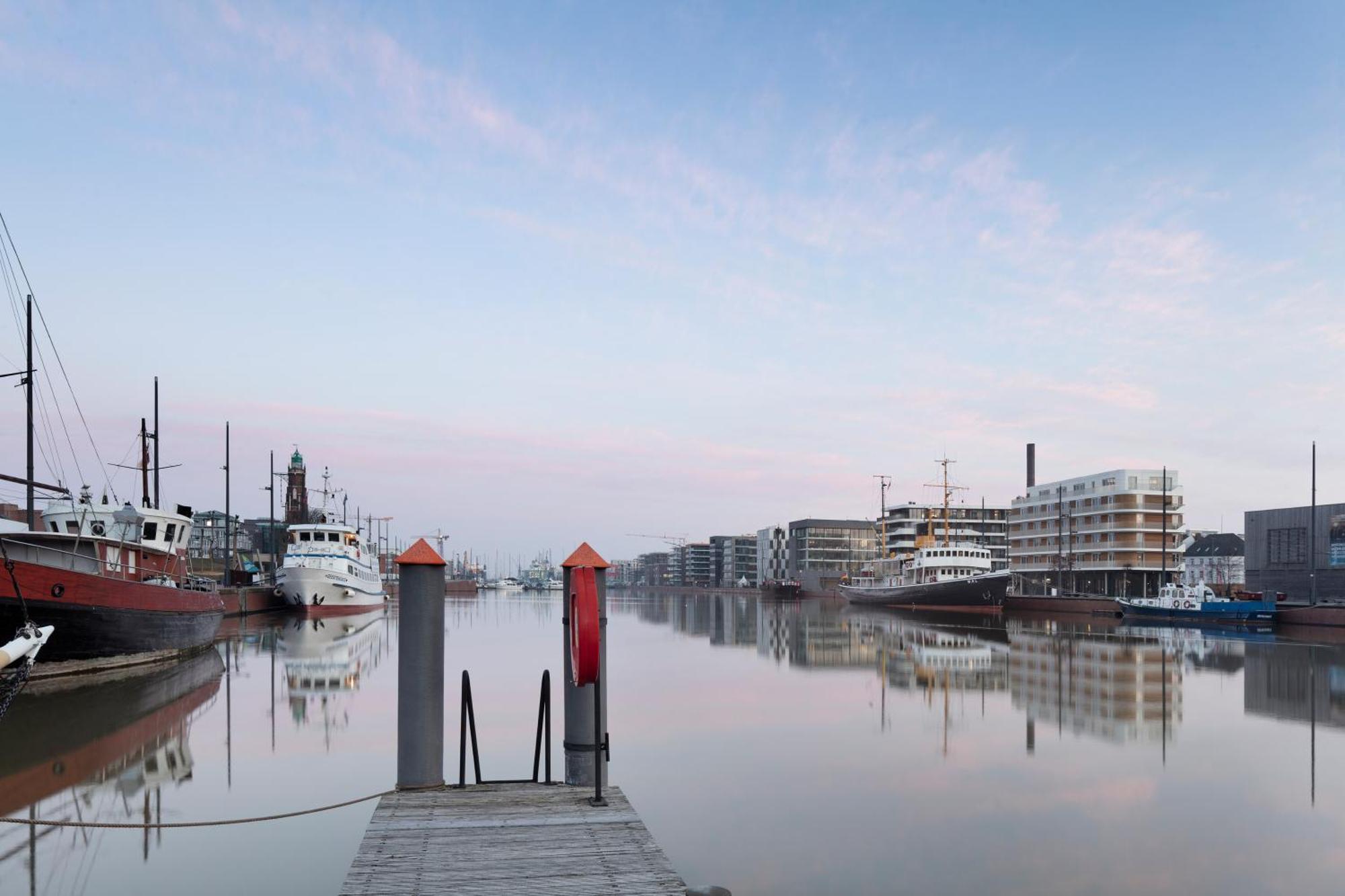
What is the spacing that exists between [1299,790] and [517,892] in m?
14.0

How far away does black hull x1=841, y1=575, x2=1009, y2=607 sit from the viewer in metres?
88.9

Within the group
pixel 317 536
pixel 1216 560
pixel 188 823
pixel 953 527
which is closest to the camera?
pixel 188 823

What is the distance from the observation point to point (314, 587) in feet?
215

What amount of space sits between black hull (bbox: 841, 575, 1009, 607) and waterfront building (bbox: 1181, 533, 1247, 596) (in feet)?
261

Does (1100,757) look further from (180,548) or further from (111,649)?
(180,548)

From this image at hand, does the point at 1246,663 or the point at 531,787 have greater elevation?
the point at 531,787

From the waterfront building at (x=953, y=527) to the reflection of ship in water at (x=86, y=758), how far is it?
14806cm

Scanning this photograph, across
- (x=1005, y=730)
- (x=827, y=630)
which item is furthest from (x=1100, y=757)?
(x=827, y=630)

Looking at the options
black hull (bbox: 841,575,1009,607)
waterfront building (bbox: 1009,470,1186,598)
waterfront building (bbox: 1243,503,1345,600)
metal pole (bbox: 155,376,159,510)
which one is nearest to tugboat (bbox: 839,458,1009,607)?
black hull (bbox: 841,575,1009,607)

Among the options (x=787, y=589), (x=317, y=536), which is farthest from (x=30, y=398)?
(x=787, y=589)

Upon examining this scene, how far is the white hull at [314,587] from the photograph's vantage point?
214 ft

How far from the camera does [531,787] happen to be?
10539 millimetres

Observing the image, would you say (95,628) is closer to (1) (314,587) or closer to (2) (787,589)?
(1) (314,587)

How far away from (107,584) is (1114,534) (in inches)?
4253
